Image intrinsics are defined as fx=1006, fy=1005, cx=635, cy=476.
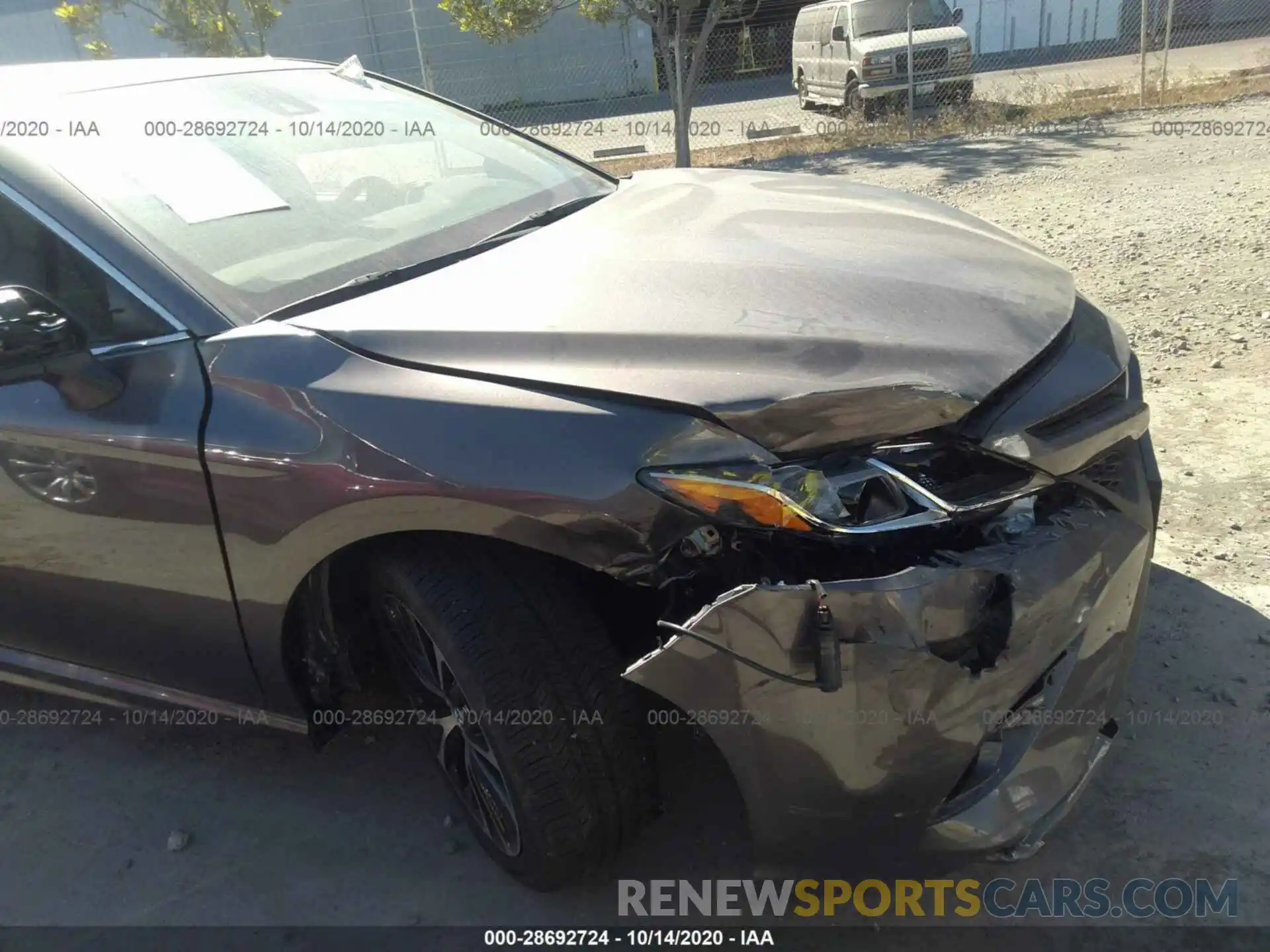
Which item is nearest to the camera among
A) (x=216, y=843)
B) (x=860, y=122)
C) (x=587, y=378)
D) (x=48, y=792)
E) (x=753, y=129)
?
(x=587, y=378)

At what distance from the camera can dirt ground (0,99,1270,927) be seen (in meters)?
2.28

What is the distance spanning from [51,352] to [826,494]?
1.64 meters

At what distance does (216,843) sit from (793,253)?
207cm

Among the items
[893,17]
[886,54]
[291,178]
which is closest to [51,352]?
[291,178]

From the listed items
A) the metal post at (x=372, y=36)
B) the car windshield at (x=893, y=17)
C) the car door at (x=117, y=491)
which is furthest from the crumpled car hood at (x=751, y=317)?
the metal post at (x=372, y=36)

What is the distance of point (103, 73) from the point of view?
284 centimetres

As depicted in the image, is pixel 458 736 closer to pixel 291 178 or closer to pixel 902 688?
pixel 902 688

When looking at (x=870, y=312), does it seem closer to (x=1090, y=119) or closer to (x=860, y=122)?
(x=1090, y=119)

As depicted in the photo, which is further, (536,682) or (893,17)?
(893,17)

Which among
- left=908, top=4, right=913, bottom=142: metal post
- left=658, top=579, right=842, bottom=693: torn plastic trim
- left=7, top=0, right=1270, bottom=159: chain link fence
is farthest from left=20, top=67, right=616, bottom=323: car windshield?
left=7, top=0, right=1270, bottom=159: chain link fence

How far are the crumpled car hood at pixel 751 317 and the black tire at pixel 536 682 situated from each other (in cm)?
39

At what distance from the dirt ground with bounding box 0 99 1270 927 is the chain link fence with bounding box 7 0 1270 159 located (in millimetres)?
16536

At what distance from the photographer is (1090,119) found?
38.1 ft

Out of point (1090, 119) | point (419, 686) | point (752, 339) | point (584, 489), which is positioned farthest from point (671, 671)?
point (1090, 119)
